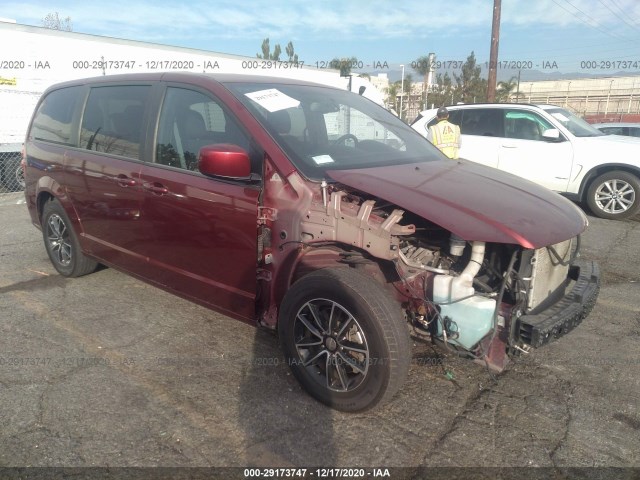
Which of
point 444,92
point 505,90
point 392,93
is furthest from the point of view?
point 505,90

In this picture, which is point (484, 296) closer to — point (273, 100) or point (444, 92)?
point (273, 100)

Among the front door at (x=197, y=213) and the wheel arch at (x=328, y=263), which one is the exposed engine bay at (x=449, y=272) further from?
the front door at (x=197, y=213)

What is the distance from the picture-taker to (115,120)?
12.5ft

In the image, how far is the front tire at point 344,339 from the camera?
7.98ft

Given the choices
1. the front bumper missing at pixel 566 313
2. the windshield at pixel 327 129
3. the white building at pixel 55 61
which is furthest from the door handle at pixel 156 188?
the white building at pixel 55 61

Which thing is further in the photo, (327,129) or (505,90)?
(505,90)

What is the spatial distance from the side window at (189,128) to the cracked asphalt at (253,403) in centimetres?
130

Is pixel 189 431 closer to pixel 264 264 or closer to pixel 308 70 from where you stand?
pixel 264 264

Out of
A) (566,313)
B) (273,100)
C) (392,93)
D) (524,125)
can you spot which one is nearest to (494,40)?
(524,125)

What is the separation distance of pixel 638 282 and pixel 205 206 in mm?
4324

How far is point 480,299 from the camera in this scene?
2.45 m

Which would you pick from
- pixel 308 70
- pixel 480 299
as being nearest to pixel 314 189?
pixel 480 299

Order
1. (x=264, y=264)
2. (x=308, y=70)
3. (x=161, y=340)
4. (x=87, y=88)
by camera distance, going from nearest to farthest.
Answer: (x=264, y=264)
(x=161, y=340)
(x=87, y=88)
(x=308, y=70)

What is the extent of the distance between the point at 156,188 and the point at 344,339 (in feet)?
5.50
